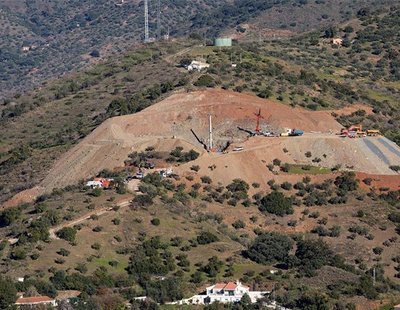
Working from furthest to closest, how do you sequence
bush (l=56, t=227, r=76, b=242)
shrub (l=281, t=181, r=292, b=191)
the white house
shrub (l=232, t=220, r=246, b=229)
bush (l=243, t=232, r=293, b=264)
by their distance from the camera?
shrub (l=281, t=181, r=292, b=191), shrub (l=232, t=220, r=246, b=229), bush (l=243, t=232, r=293, b=264), bush (l=56, t=227, r=76, b=242), the white house

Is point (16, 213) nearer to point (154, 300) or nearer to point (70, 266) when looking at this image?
point (70, 266)

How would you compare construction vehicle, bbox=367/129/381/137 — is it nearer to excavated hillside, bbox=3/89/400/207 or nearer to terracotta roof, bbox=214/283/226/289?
excavated hillside, bbox=3/89/400/207

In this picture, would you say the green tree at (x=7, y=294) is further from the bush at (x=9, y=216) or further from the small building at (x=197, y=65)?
the small building at (x=197, y=65)

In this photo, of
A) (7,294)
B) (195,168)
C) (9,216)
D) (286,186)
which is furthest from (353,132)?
(7,294)

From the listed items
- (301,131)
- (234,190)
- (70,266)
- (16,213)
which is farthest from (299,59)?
(70,266)

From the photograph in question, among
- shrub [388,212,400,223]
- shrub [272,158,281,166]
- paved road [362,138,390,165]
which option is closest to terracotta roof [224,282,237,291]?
shrub [388,212,400,223]

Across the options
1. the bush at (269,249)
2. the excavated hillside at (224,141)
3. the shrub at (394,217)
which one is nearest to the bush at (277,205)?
the excavated hillside at (224,141)

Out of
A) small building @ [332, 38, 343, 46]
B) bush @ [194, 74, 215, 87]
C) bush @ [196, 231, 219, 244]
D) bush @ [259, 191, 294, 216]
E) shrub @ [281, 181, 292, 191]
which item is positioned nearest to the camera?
bush @ [196, 231, 219, 244]
